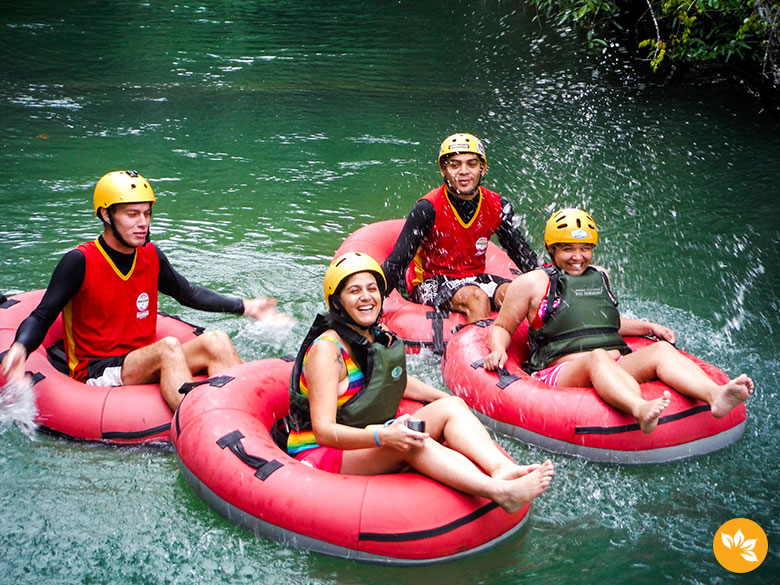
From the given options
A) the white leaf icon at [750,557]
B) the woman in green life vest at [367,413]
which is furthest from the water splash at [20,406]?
the white leaf icon at [750,557]

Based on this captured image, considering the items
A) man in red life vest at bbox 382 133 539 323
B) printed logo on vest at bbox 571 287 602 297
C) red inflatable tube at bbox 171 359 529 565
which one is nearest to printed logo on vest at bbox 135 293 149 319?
red inflatable tube at bbox 171 359 529 565

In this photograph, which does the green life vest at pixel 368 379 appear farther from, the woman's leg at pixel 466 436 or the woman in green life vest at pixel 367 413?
the woman's leg at pixel 466 436

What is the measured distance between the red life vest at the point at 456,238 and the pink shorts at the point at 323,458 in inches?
90.6

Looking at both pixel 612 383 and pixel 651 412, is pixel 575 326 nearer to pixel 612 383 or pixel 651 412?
pixel 612 383

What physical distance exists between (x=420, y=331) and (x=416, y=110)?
6708 millimetres

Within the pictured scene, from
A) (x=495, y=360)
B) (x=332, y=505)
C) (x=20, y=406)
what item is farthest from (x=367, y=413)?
(x=20, y=406)

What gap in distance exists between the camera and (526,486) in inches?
132

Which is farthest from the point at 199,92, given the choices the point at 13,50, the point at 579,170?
the point at 579,170

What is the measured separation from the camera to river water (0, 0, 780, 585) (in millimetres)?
3846

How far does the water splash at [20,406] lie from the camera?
443cm

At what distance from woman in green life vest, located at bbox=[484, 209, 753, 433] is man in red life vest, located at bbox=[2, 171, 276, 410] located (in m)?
1.74

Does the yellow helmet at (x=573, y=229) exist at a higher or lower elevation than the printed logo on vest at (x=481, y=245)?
higher

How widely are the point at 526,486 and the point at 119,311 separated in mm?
2493

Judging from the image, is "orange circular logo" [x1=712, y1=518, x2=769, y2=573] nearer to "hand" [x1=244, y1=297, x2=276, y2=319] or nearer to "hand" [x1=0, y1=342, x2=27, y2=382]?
"hand" [x1=244, y1=297, x2=276, y2=319]
